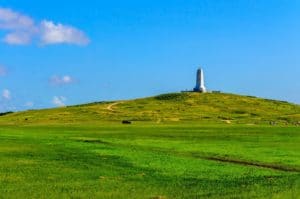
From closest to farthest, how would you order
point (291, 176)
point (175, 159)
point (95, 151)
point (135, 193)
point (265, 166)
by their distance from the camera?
point (135, 193) < point (291, 176) < point (265, 166) < point (175, 159) < point (95, 151)

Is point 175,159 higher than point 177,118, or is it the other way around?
point 177,118

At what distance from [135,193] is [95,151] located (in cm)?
2473

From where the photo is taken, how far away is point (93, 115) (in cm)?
17712

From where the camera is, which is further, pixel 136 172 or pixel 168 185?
pixel 136 172

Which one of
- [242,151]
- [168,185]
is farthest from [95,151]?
[168,185]

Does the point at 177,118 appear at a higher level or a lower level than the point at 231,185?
higher

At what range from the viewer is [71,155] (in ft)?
161

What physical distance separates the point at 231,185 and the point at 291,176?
554 cm

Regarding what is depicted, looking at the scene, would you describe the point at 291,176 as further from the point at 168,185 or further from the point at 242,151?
the point at 242,151

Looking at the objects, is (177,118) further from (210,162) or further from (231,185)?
(231,185)

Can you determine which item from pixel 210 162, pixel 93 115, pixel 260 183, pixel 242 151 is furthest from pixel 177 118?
pixel 260 183

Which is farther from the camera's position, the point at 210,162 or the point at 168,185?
the point at 210,162

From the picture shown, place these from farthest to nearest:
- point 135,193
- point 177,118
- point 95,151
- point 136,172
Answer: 1. point 177,118
2. point 95,151
3. point 136,172
4. point 135,193

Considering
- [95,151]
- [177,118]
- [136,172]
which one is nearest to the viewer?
[136,172]
